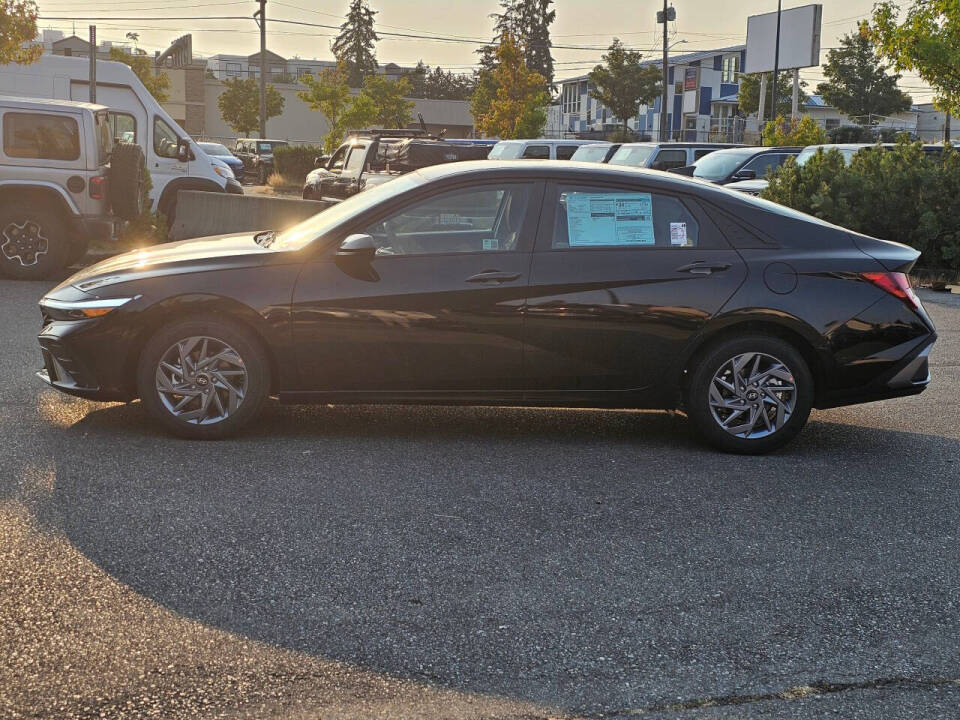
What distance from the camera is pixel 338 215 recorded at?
669cm

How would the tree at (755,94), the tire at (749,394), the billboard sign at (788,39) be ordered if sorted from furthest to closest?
the tree at (755,94) < the billboard sign at (788,39) < the tire at (749,394)

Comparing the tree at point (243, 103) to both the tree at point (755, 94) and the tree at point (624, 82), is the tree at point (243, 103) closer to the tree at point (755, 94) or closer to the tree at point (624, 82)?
the tree at point (624, 82)

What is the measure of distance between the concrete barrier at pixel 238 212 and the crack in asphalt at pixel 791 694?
39.8 ft

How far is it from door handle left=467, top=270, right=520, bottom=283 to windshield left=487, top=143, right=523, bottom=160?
25442mm

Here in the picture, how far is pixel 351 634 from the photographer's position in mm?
3926

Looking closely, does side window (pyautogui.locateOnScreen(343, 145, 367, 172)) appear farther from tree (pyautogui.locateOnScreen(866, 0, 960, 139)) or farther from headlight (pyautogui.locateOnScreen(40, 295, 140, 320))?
headlight (pyautogui.locateOnScreen(40, 295, 140, 320))

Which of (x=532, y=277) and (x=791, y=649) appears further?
(x=532, y=277)

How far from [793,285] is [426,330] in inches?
78.7

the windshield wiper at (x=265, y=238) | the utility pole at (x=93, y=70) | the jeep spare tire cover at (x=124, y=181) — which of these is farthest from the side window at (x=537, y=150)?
the windshield wiper at (x=265, y=238)

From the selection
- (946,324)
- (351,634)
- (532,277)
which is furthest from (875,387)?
(946,324)

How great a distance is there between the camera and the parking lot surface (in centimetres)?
357

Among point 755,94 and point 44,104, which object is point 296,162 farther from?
point 755,94

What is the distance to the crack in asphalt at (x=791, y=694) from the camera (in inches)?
136

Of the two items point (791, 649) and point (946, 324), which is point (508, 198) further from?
point (946, 324)
